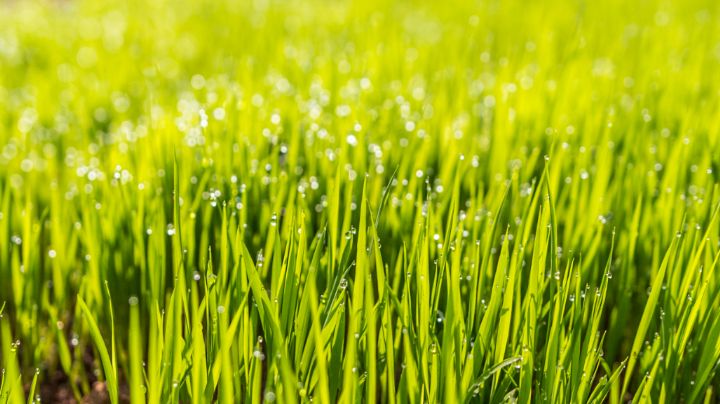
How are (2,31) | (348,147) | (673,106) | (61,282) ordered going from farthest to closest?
(2,31) → (673,106) → (348,147) → (61,282)

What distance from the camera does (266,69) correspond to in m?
2.71

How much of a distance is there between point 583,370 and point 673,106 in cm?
122

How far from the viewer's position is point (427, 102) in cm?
203

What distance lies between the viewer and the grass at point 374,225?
100 cm

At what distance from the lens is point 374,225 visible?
101cm

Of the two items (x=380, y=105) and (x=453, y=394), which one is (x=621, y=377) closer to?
(x=453, y=394)

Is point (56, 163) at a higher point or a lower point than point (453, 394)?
higher

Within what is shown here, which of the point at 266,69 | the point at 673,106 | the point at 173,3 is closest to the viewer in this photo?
the point at 673,106

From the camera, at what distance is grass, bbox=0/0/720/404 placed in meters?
1.00

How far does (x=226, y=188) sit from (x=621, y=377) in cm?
85

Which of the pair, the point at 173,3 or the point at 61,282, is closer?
the point at 61,282

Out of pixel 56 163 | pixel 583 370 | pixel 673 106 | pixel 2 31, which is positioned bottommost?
pixel 583 370

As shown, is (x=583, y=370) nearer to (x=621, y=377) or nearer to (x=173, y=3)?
(x=621, y=377)

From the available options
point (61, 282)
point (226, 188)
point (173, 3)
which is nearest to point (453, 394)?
point (226, 188)
